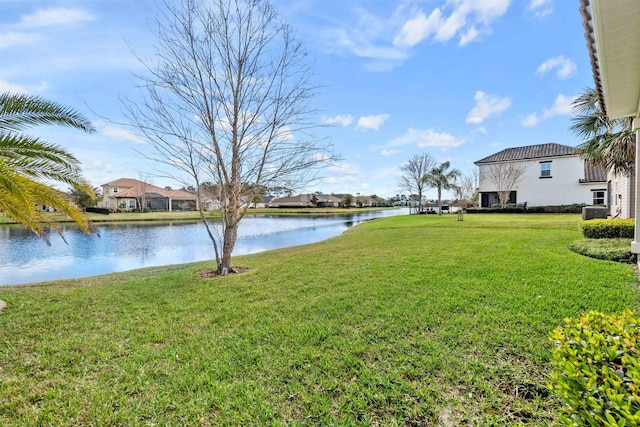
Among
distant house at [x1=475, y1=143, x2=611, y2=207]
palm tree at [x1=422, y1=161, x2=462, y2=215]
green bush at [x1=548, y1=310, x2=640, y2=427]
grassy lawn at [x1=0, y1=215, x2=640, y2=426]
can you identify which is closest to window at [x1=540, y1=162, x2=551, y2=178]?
distant house at [x1=475, y1=143, x2=611, y2=207]

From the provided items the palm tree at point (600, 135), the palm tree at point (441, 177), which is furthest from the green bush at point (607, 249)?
the palm tree at point (441, 177)

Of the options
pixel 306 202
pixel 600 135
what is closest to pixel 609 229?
pixel 600 135

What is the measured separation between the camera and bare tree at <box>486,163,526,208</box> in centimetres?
2689

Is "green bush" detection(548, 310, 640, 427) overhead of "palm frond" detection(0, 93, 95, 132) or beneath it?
beneath

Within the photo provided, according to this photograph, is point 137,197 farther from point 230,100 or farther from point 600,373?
point 600,373

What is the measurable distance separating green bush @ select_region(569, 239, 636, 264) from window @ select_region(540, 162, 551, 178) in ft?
72.3

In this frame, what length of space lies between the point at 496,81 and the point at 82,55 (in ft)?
50.3

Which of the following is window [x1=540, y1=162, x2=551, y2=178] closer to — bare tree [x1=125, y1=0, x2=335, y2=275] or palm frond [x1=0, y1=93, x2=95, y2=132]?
bare tree [x1=125, y1=0, x2=335, y2=275]

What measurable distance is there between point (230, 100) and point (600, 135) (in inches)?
484

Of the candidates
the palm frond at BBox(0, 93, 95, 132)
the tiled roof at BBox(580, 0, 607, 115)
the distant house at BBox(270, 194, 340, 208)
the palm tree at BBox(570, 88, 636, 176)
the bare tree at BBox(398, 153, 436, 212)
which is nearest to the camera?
the tiled roof at BBox(580, 0, 607, 115)

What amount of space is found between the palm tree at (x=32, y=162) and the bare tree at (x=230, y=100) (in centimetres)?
187

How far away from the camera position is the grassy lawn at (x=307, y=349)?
7.98ft

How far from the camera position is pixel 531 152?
27359 millimetres

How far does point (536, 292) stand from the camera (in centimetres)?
461
